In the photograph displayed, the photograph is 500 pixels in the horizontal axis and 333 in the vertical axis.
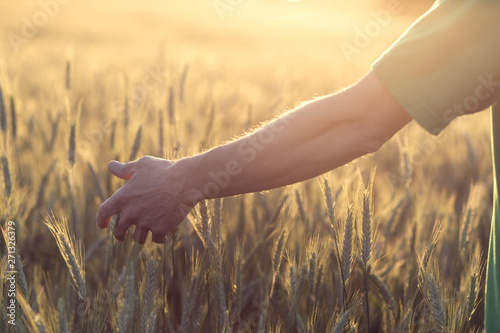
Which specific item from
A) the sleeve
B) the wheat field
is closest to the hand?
the wheat field

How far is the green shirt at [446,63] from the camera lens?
2.48ft

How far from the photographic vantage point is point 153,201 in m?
0.97

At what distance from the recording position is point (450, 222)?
184 cm

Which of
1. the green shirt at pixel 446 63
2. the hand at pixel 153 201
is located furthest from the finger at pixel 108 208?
the green shirt at pixel 446 63

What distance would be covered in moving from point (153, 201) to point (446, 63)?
0.56 m

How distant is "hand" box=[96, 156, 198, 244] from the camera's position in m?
0.96

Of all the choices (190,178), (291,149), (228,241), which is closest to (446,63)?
(291,149)

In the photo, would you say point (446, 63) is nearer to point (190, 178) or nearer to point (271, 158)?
point (271, 158)

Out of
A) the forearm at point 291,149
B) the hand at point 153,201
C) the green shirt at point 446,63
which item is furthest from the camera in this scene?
the hand at point 153,201

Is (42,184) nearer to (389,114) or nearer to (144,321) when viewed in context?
(144,321)

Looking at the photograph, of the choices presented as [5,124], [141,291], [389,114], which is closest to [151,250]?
[141,291]

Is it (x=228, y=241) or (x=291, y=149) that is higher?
(x=291, y=149)

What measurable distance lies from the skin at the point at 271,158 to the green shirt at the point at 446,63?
42mm

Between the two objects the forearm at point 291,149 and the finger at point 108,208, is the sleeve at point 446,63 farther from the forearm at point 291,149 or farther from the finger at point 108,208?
the finger at point 108,208
